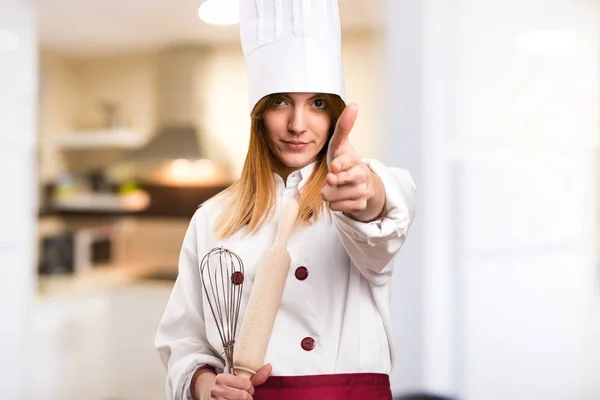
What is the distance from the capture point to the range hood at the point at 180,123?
8.49 feet

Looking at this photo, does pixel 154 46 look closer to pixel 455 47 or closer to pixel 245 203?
pixel 455 47

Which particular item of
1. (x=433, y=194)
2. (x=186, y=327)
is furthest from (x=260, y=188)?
(x=433, y=194)

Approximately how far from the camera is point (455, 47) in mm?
1510

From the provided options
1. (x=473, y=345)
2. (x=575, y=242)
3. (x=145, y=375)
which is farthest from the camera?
(x=145, y=375)

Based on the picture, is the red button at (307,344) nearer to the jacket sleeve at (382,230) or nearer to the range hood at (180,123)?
the jacket sleeve at (382,230)

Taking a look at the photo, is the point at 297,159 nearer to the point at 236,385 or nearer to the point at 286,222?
the point at 286,222

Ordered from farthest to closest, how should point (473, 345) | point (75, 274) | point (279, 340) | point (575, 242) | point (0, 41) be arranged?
point (75, 274) < point (575, 242) < point (473, 345) < point (0, 41) < point (279, 340)

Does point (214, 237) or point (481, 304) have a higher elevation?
point (214, 237)

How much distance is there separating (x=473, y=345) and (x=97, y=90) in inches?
79.2

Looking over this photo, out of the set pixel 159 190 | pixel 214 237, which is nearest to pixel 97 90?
pixel 159 190

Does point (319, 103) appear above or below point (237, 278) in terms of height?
above

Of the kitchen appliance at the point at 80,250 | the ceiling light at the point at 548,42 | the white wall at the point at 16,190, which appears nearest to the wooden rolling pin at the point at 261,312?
the white wall at the point at 16,190

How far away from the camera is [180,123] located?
2.71m

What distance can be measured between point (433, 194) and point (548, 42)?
61 centimetres
